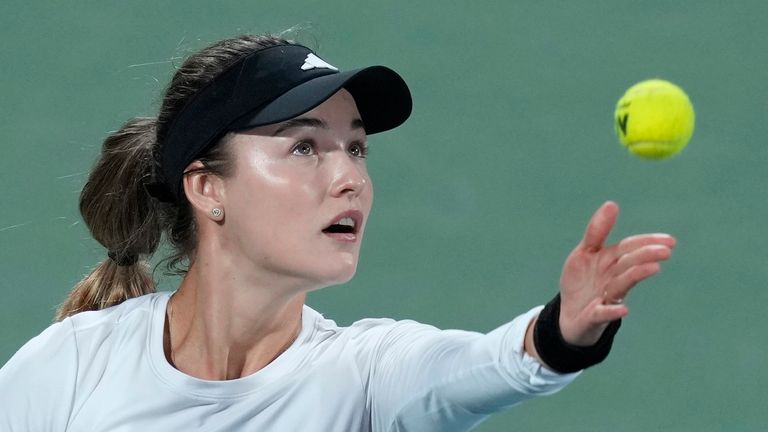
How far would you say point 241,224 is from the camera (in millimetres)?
2859

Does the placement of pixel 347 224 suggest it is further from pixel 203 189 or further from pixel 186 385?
pixel 186 385

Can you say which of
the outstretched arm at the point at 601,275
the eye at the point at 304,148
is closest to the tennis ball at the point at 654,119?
the outstretched arm at the point at 601,275

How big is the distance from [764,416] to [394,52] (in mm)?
2217

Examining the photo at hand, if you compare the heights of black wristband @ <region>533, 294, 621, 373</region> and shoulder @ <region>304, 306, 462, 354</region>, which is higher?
black wristband @ <region>533, 294, 621, 373</region>

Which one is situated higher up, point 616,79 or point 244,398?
point 616,79

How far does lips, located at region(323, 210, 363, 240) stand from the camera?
276 centimetres

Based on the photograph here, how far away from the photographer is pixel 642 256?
7.07 ft

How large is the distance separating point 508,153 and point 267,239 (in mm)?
2857

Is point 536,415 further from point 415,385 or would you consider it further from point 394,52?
point 415,385

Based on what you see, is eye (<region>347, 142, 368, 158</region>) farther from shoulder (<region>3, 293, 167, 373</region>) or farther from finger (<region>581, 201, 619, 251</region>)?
finger (<region>581, 201, 619, 251</region>)

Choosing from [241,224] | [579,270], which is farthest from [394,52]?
[579,270]

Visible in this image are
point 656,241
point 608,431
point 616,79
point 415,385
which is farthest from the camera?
point 616,79

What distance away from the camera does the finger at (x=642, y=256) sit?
214cm

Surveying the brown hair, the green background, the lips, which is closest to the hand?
the lips
